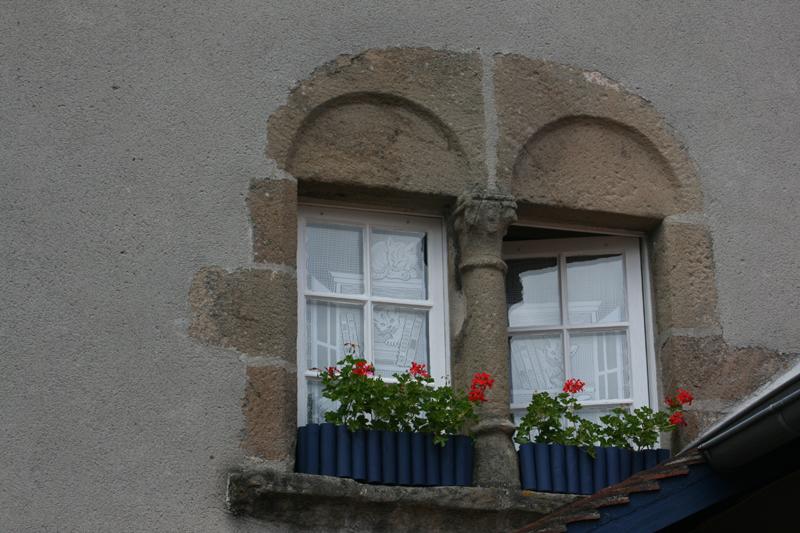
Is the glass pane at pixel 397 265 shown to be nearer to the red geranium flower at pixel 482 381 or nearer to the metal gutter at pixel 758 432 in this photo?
the red geranium flower at pixel 482 381

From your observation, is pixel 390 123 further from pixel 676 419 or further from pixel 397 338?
pixel 676 419

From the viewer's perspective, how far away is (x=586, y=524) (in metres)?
5.14

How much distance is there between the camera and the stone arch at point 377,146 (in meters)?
6.57

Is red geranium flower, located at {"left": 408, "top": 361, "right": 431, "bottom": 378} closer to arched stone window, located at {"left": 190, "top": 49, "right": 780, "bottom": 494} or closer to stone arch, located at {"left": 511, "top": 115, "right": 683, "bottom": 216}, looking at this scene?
arched stone window, located at {"left": 190, "top": 49, "right": 780, "bottom": 494}

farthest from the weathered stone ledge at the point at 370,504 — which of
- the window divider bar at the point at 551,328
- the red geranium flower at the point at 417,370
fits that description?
the window divider bar at the point at 551,328

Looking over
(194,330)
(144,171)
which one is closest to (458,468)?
(194,330)

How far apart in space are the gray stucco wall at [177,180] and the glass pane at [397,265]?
629 millimetres

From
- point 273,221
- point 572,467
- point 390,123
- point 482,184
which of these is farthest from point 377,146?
point 572,467

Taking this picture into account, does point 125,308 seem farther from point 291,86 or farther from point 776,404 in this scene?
point 776,404

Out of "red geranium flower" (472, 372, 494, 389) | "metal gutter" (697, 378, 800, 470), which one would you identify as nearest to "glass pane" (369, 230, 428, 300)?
"red geranium flower" (472, 372, 494, 389)

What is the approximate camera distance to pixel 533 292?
7000 mm

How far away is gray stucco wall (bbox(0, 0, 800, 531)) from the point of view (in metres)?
5.88

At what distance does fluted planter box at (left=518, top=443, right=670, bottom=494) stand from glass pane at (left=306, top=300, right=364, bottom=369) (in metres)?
0.79

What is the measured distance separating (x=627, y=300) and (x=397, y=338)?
1.01 metres
